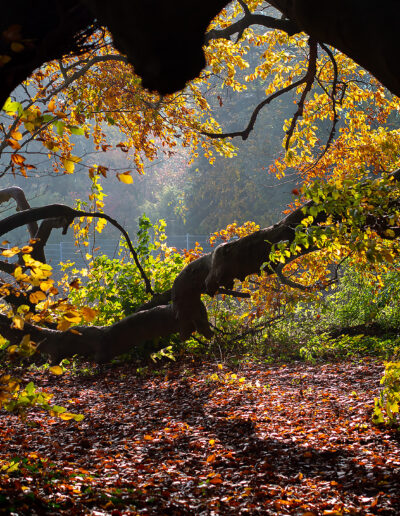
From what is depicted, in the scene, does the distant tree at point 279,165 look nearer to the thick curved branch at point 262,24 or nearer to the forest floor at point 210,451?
the thick curved branch at point 262,24

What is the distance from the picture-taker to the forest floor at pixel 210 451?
279cm

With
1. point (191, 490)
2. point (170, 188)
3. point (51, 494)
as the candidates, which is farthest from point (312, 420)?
point (170, 188)

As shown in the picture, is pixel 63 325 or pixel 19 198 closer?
pixel 63 325

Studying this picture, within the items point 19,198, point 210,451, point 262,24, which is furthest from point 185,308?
point 262,24

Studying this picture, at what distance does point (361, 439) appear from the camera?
150 inches

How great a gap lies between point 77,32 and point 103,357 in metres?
5.82

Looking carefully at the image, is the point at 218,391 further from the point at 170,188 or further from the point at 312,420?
A: the point at 170,188

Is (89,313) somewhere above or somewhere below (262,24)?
below

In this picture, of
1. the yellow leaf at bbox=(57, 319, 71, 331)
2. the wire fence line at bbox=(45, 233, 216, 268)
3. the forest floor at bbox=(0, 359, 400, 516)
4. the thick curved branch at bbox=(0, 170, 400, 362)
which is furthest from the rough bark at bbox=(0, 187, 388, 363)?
the wire fence line at bbox=(45, 233, 216, 268)

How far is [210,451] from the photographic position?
3.85 meters

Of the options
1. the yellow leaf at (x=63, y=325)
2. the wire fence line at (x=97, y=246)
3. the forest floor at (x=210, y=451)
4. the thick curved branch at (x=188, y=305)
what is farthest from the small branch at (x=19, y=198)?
the wire fence line at (x=97, y=246)

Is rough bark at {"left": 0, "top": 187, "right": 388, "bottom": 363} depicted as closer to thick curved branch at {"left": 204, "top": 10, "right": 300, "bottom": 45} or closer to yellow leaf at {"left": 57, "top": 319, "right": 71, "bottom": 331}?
thick curved branch at {"left": 204, "top": 10, "right": 300, "bottom": 45}

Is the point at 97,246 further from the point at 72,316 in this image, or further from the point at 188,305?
the point at 72,316

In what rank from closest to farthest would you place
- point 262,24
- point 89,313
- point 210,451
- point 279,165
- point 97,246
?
point 89,313 → point 210,451 → point 262,24 → point 279,165 → point 97,246
